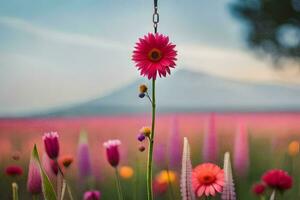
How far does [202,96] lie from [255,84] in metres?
0.17

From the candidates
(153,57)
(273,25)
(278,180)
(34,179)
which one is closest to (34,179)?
(34,179)

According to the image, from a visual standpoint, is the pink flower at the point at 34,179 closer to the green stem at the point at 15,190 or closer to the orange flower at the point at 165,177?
the green stem at the point at 15,190

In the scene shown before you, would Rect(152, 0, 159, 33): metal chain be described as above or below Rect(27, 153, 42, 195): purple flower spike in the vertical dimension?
above

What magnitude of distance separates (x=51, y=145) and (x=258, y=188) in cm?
67

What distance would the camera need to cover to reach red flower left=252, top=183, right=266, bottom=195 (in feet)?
5.50

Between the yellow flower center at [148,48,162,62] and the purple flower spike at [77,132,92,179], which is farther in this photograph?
the purple flower spike at [77,132,92,179]

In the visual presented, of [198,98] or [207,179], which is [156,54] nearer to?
[198,98]

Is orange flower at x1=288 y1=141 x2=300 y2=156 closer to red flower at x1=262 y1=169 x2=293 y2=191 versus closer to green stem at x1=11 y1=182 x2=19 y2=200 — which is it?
red flower at x1=262 y1=169 x2=293 y2=191

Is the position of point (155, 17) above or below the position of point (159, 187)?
above

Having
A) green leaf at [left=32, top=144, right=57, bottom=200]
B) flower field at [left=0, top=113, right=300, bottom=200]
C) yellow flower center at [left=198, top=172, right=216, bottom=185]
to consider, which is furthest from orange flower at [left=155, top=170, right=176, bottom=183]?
green leaf at [left=32, top=144, right=57, bottom=200]

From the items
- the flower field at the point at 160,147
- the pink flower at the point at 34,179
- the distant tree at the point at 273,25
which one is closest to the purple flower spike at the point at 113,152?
the flower field at the point at 160,147

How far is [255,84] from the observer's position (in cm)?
169

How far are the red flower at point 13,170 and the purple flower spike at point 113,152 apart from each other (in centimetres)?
29

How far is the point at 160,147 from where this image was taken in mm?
1691
